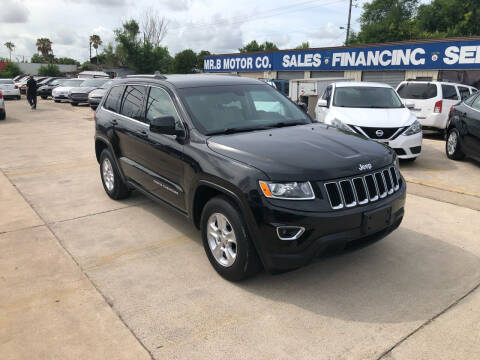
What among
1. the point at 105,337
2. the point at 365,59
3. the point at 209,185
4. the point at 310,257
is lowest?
the point at 105,337

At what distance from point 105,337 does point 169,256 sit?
4.38 feet

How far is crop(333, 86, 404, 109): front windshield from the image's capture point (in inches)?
341

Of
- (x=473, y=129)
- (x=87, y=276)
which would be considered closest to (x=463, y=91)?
(x=473, y=129)

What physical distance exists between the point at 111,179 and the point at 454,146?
6.74 meters

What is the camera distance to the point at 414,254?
13.7ft

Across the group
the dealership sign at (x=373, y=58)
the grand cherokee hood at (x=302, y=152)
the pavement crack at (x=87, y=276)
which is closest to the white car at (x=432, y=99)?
the dealership sign at (x=373, y=58)

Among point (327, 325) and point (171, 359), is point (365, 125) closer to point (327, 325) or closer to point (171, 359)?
point (327, 325)

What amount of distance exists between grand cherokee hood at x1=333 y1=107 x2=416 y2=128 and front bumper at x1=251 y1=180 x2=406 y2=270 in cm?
489

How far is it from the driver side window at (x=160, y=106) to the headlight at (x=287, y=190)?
133cm

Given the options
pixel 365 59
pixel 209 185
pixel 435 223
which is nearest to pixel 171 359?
pixel 209 185

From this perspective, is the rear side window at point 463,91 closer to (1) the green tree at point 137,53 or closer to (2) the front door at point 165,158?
(2) the front door at point 165,158

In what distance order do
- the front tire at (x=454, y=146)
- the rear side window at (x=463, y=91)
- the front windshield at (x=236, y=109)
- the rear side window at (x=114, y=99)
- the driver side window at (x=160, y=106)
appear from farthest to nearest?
the rear side window at (x=463, y=91), the front tire at (x=454, y=146), the rear side window at (x=114, y=99), the driver side window at (x=160, y=106), the front windshield at (x=236, y=109)

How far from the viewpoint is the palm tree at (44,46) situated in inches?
4353

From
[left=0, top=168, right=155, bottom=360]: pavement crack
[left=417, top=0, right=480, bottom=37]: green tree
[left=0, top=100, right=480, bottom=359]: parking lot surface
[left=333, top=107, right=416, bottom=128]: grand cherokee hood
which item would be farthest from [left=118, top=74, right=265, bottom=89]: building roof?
[left=417, top=0, right=480, bottom=37]: green tree
